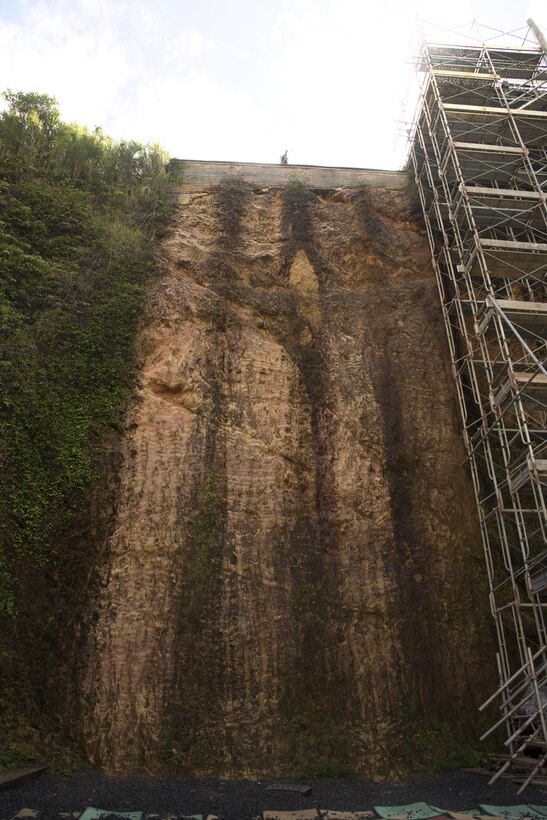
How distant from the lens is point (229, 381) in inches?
421

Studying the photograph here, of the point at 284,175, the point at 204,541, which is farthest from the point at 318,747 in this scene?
the point at 284,175

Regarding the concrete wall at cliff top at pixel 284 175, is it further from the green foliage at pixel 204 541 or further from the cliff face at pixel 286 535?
the green foliage at pixel 204 541

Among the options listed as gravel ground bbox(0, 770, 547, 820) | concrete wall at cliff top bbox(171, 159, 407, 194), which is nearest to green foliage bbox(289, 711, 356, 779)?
gravel ground bbox(0, 770, 547, 820)

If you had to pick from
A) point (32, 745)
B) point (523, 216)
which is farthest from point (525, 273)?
point (32, 745)

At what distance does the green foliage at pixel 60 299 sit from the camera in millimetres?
8773

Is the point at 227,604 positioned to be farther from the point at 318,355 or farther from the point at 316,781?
the point at 318,355

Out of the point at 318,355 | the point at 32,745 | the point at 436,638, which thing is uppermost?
the point at 318,355

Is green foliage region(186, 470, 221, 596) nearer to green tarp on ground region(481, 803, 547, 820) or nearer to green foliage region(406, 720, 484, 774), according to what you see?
green foliage region(406, 720, 484, 774)

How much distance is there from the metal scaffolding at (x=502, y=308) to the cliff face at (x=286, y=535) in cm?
49

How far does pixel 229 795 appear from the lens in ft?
22.4

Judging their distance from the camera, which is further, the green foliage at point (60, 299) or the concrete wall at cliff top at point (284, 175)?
the concrete wall at cliff top at point (284, 175)

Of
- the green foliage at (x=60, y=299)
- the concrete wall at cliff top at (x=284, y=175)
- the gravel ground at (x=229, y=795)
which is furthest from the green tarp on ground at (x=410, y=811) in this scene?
the concrete wall at cliff top at (x=284, y=175)

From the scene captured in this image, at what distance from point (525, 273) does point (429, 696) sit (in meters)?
7.84

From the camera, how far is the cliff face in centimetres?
793
